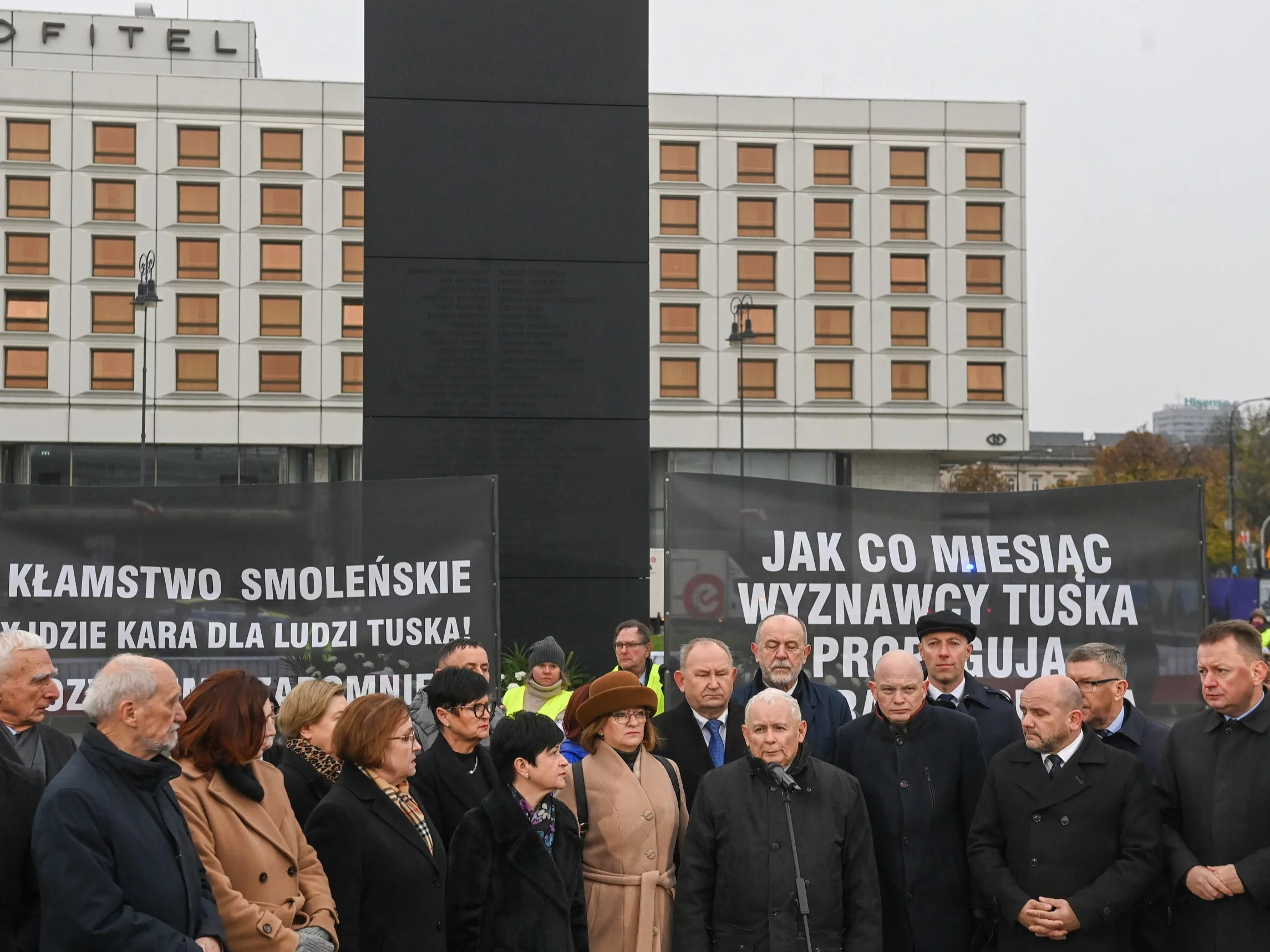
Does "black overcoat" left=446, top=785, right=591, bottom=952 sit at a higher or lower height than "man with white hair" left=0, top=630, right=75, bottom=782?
lower

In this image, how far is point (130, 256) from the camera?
57531mm

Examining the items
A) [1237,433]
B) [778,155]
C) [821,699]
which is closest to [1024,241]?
[778,155]

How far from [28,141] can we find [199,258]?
819 cm

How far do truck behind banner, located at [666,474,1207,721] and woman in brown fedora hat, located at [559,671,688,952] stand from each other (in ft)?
5.10

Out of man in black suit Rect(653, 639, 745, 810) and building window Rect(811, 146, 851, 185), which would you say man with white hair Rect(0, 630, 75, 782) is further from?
building window Rect(811, 146, 851, 185)

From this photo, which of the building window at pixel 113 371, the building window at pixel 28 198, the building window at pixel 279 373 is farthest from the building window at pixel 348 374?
the building window at pixel 28 198

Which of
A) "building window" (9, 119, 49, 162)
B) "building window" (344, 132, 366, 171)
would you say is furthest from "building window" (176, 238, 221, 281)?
"building window" (9, 119, 49, 162)

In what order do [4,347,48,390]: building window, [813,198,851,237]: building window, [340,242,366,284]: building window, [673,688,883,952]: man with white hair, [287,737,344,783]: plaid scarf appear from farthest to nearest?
[813,198,851,237]: building window < [340,242,366,284]: building window < [4,347,48,390]: building window < [287,737,344,783]: plaid scarf < [673,688,883,952]: man with white hair

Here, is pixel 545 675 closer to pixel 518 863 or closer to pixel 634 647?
pixel 634 647

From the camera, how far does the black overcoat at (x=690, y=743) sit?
20.9 ft

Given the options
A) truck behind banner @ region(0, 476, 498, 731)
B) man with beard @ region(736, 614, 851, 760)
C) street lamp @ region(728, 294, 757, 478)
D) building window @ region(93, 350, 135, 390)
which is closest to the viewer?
man with beard @ region(736, 614, 851, 760)

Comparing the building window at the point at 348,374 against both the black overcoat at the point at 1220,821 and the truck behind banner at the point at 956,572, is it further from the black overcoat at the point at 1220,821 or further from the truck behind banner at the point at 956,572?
the black overcoat at the point at 1220,821

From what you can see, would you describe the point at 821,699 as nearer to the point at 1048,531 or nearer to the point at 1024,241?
the point at 1048,531

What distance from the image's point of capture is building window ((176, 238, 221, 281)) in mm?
57688
